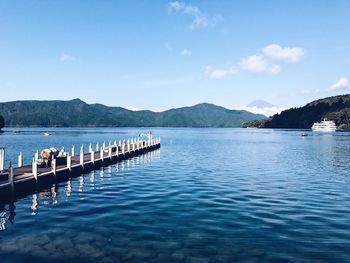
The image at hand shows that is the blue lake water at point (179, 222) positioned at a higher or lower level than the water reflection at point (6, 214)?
higher

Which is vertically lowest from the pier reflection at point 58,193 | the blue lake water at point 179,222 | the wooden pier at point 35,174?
the pier reflection at point 58,193

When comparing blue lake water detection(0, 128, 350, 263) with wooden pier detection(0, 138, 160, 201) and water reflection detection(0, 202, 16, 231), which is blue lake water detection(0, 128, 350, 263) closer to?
water reflection detection(0, 202, 16, 231)

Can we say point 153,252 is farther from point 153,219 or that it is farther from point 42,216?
point 42,216

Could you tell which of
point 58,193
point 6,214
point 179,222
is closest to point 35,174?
point 58,193

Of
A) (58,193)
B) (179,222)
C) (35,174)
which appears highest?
(35,174)

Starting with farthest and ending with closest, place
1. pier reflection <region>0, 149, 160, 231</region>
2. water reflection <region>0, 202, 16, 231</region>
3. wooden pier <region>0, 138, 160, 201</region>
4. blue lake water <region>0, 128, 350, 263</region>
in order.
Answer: wooden pier <region>0, 138, 160, 201</region>, pier reflection <region>0, 149, 160, 231</region>, water reflection <region>0, 202, 16, 231</region>, blue lake water <region>0, 128, 350, 263</region>

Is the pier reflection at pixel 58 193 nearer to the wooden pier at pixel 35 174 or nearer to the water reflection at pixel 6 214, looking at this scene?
the water reflection at pixel 6 214

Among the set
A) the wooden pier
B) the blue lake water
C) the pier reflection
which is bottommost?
the pier reflection

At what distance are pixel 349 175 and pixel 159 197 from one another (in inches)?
940

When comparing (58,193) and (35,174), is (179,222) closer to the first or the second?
(58,193)

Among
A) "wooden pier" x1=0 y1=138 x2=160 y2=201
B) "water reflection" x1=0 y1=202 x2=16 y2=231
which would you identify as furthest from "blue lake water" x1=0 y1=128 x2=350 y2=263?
"wooden pier" x1=0 y1=138 x2=160 y2=201

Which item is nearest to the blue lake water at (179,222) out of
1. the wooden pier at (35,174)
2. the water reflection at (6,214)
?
the water reflection at (6,214)

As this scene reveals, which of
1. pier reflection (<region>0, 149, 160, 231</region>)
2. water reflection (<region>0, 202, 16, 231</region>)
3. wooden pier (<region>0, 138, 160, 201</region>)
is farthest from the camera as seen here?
wooden pier (<region>0, 138, 160, 201</region>)

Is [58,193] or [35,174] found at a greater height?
[35,174]
